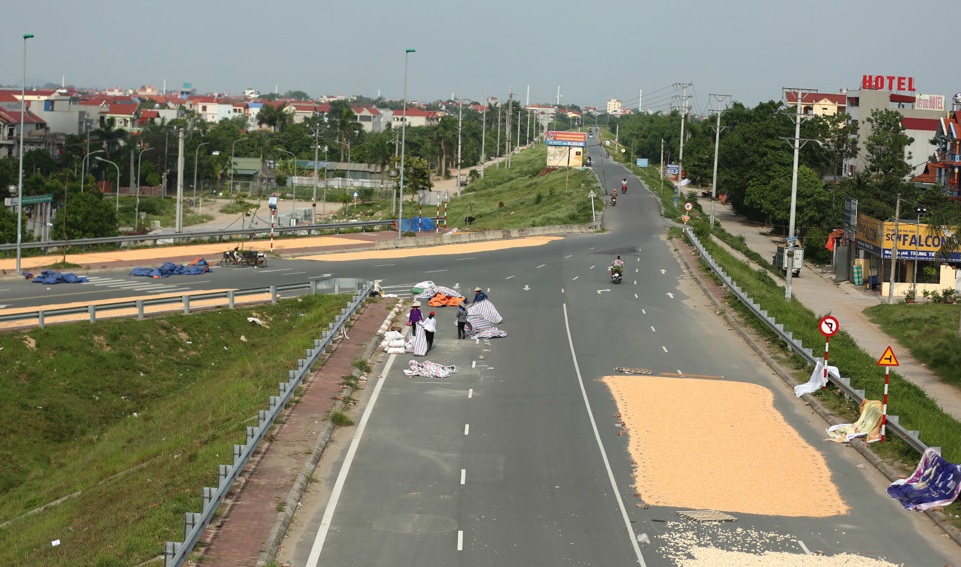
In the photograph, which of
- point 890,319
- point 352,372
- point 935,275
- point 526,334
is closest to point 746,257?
point 935,275

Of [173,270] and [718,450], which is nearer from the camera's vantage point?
[718,450]

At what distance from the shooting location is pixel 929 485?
21.7 m

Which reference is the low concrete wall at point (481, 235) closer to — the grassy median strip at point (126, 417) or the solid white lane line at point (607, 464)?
the grassy median strip at point (126, 417)

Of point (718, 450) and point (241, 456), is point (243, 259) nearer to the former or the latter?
point (718, 450)

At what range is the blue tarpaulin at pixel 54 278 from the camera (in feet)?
153

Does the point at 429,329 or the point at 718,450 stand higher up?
the point at 429,329

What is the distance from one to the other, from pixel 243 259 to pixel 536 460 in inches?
1324

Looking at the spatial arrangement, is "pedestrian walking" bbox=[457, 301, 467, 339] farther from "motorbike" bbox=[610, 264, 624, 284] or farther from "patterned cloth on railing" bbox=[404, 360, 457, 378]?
"motorbike" bbox=[610, 264, 624, 284]

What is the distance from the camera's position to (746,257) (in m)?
73.9

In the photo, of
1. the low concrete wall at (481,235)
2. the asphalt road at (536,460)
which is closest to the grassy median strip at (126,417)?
the asphalt road at (536,460)

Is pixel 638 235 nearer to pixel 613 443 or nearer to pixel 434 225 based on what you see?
pixel 434 225

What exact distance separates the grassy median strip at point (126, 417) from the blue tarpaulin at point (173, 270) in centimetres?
886

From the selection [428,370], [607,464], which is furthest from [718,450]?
[428,370]

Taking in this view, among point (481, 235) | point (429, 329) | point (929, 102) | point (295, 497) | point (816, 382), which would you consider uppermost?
point (929, 102)
